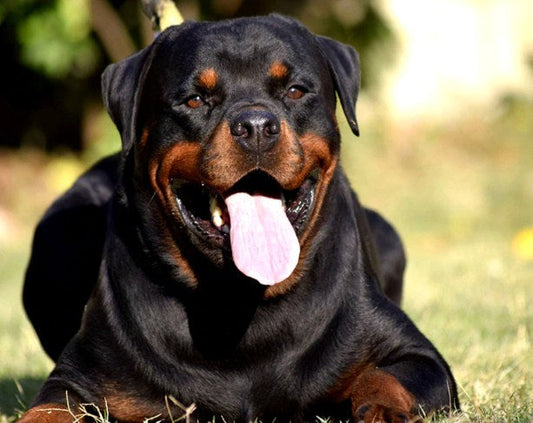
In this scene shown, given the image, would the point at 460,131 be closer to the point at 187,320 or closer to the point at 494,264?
the point at 494,264

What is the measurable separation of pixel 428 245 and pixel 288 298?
21.6 ft

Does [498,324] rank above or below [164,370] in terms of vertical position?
below

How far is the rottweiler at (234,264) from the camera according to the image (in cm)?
321

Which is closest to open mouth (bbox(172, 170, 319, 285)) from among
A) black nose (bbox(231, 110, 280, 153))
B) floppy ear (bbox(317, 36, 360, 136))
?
black nose (bbox(231, 110, 280, 153))

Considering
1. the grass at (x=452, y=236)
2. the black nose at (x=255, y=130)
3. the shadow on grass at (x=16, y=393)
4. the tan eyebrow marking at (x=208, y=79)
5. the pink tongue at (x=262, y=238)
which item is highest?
the tan eyebrow marking at (x=208, y=79)

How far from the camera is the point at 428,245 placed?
9.82 m

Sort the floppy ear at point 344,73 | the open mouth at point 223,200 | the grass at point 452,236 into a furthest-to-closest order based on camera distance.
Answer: the grass at point 452,236
the floppy ear at point 344,73
the open mouth at point 223,200

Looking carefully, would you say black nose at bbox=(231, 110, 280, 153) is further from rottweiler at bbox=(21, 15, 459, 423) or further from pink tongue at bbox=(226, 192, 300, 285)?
pink tongue at bbox=(226, 192, 300, 285)

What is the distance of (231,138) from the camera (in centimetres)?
316

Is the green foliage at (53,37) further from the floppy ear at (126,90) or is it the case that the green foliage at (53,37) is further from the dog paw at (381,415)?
the dog paw at (381,415)

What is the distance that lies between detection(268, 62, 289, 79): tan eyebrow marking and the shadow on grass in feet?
4.85

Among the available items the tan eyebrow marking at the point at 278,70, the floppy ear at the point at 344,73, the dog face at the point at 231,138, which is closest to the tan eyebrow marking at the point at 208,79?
the dog face at the point at 231,138

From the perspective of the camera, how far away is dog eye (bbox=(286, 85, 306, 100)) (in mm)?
3387

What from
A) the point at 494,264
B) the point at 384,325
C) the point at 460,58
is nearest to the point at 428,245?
the point at 494,264
